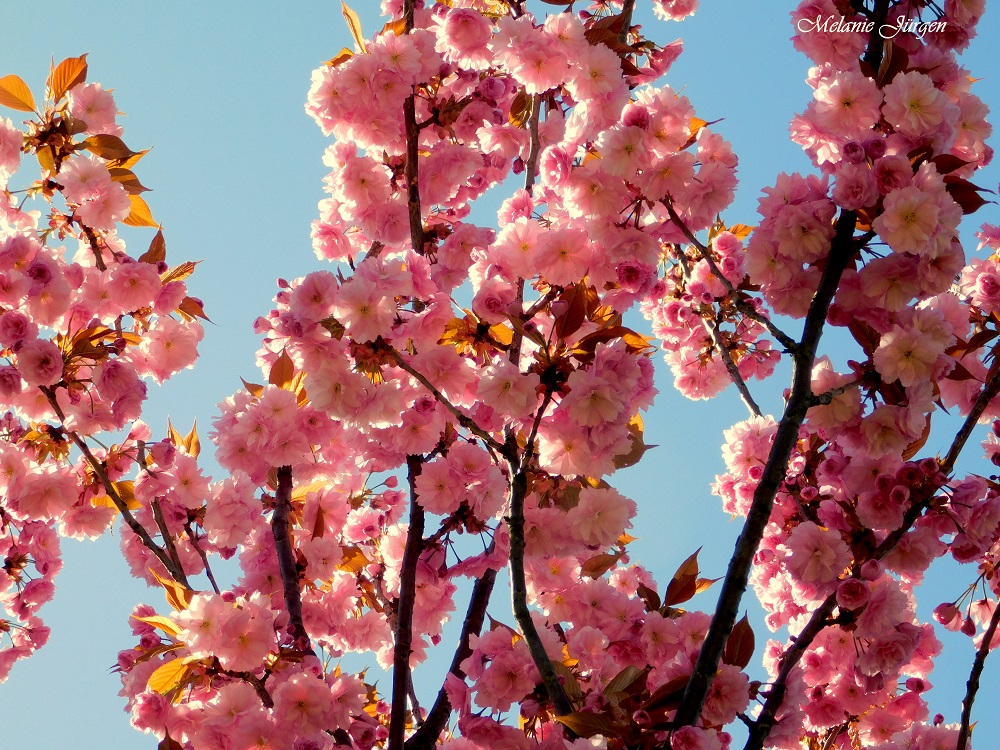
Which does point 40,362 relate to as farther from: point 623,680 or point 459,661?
point 623,680

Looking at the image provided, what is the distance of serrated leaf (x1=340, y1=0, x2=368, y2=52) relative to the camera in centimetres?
290

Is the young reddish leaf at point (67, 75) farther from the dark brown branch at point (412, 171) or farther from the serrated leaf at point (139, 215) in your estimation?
the dark brown branch at point (412, 171)

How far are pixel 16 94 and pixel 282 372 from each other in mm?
1311

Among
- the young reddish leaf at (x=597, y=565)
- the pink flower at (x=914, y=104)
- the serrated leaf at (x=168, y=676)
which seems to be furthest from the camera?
the young reddish leaf at (x=597, y=565)

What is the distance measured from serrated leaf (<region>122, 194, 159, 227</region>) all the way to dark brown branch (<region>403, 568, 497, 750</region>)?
1738mm

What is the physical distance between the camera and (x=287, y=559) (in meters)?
2.70

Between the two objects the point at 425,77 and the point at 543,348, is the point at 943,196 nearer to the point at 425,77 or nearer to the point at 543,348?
the point at 543,348

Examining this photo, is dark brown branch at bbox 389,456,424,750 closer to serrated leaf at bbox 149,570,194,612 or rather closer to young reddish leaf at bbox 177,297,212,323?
serrated leaf at bbox 149,570,194,612

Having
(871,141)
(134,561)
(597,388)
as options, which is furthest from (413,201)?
(134,561)

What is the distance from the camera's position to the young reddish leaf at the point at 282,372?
9.22 feet

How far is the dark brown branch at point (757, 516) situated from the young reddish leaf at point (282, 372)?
1496 millimetres

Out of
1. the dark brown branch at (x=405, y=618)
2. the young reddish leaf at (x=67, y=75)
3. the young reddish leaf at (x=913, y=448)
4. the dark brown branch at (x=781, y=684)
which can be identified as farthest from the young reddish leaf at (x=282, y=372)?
Answer: the young reddish leaf at (x=913, y=448)

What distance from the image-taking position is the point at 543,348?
2178 millimetres

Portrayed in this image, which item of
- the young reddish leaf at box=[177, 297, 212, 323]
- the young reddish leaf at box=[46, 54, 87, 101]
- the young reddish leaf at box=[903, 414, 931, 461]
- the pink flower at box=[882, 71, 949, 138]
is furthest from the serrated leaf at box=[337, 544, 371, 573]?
the pink flower at box=[882, 71, 949, 138]
